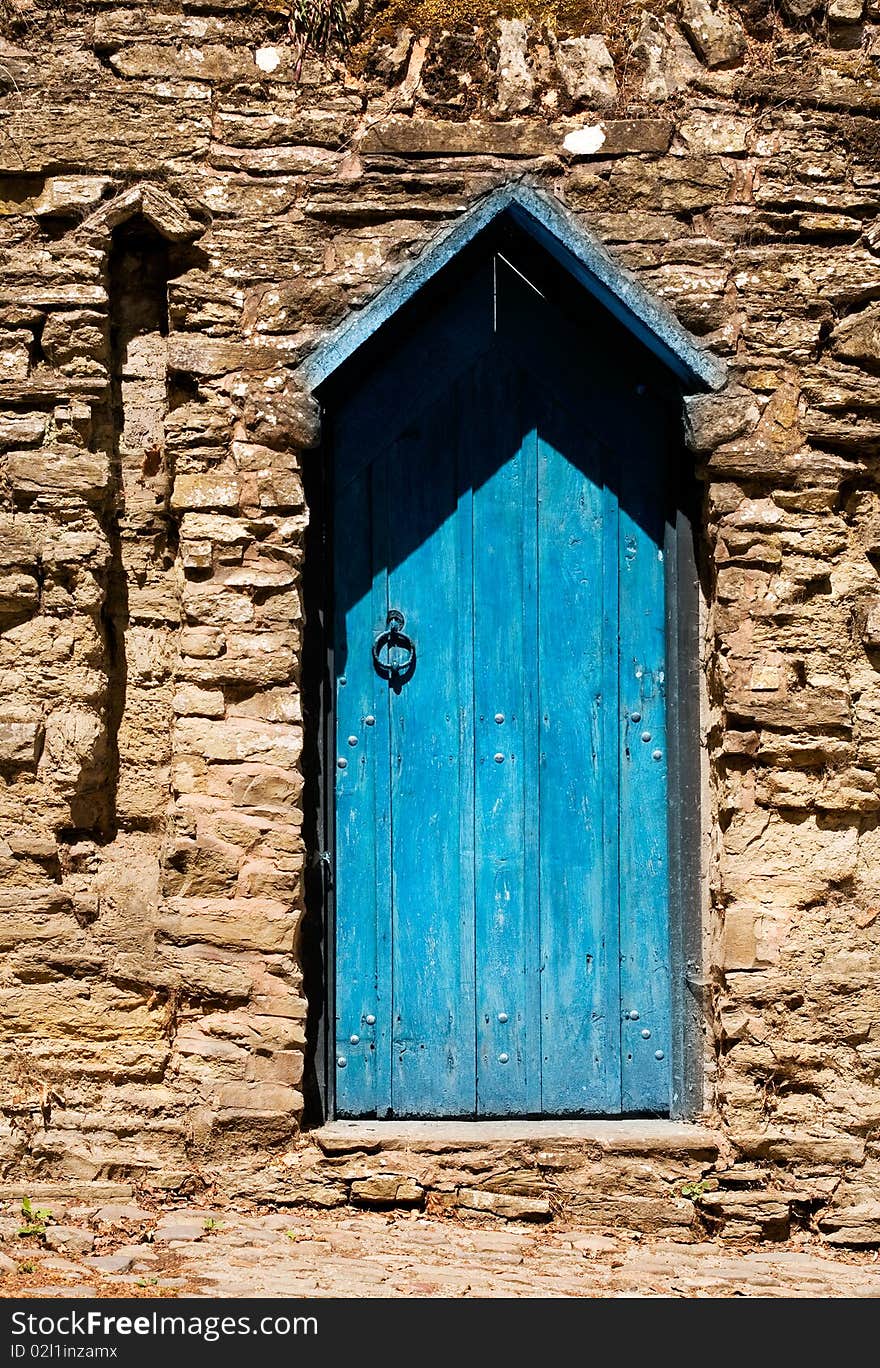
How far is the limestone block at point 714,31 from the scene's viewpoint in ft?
13.1

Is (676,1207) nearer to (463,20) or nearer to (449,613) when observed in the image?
(449,613)

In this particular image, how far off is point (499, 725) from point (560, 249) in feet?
4.68

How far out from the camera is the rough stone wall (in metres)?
3.81

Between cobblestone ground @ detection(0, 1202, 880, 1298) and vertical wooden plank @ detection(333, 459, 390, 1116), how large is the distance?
431 mm

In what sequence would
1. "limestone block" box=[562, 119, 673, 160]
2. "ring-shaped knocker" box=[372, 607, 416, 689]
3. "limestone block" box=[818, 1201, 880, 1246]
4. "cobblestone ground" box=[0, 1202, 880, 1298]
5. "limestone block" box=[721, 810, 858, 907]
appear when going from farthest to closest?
"ring-shaped knocker" box=[372, 607, 416, 689] < "limestone block" box=[562, 119, 673, 160] < "limestone block" box=[721, 810, 858, 907] < "limestone block" box=[818, 1201, 880, 1246] < "cobblestone ground" box=[0, 1202, 880, 1298]

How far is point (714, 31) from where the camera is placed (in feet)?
13.1

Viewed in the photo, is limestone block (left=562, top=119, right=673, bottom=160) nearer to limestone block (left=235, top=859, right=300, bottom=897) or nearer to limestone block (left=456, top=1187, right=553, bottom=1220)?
limestone block (left=235, top=859, right=300, bottom=897)

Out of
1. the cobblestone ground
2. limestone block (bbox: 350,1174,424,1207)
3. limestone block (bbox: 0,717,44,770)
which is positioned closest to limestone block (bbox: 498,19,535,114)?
limestone block (bbox: 0,717,44,770)

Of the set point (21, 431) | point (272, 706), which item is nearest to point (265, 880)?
point (272, 706)

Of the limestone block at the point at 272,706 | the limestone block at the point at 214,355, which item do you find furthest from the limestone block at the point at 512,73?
the limestone block at the point at 272,706

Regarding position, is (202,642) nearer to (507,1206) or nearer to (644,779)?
(644,779)

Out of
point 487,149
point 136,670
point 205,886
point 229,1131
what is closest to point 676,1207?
point 229,1131

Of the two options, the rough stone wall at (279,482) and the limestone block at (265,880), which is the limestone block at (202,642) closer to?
the rough stone wall at (279,482)

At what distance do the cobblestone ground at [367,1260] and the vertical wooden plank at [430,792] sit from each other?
0.46 meters
